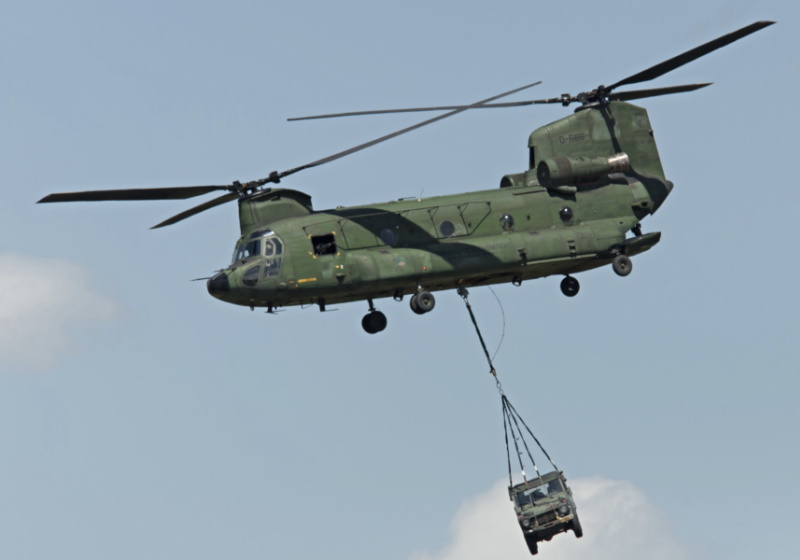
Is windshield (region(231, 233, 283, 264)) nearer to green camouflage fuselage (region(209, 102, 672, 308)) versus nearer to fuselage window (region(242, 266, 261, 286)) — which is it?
green camouflage fuselage (region(209, 102, 672, 308))

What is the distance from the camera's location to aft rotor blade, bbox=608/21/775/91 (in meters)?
43.4

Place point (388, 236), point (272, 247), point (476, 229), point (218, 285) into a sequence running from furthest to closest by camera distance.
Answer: point (476, 229)
point (388, 236)
point (272, 247)
point (218, 285)

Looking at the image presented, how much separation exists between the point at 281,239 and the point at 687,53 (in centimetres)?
1376

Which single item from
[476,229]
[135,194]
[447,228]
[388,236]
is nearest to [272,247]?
[388,236]

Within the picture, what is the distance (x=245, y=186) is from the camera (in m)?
44.8

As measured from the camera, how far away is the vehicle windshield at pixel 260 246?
1708 inches

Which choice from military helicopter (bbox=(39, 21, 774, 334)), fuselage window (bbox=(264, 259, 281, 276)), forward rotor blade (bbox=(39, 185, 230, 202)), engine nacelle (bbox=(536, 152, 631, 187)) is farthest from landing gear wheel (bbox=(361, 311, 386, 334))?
engine nacelle (bbox=(536, 152, 631, 187))

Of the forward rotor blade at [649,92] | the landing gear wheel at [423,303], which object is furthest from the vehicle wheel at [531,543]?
the forward rotor blade at [649,92]

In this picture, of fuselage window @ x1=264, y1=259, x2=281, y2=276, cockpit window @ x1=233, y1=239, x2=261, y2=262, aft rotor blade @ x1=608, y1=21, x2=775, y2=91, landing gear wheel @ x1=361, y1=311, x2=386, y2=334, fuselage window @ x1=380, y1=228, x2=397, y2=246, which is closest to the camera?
fuselage window @ x1=264, y1=259, x2=281, y2=276

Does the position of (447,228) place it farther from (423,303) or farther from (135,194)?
(135,194)

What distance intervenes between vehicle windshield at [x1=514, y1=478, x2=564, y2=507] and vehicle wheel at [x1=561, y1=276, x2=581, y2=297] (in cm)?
748

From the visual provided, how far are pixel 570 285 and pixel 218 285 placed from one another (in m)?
11.8

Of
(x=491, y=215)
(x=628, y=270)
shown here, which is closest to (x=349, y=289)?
(x=491, y=215)

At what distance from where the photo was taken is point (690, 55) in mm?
45000
